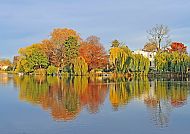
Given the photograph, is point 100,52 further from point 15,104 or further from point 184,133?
point 184,133

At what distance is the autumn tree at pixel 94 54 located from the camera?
5328 centimetres

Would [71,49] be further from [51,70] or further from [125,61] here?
[125,61]

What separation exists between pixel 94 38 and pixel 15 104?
4095cm

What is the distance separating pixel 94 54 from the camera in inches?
2110

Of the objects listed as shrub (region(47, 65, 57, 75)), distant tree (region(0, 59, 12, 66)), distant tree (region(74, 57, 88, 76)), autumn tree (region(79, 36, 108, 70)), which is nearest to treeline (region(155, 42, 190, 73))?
autumn tree (region(79, 36, 108, 70))

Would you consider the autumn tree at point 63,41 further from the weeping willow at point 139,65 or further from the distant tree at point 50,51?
the weeping willow at point 139,65

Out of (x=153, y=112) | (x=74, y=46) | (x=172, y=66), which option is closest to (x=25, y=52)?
(x=74, y=46)

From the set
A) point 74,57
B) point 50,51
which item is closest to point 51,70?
point 50,51

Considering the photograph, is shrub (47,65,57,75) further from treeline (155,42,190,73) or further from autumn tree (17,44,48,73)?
treeline (155,42,190,73)

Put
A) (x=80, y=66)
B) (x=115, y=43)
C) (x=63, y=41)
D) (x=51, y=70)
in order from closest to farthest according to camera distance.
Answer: (x=80, y=66) < (x=63, y=41) < (x=51, y=70) < (x=115, y=43)

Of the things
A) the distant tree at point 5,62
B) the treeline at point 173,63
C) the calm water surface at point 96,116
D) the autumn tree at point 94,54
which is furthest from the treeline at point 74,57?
the distant tree at point 5,62

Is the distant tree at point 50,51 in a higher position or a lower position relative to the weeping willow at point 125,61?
higher

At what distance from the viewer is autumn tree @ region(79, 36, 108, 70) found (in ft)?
175

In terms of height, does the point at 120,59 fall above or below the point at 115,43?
below
